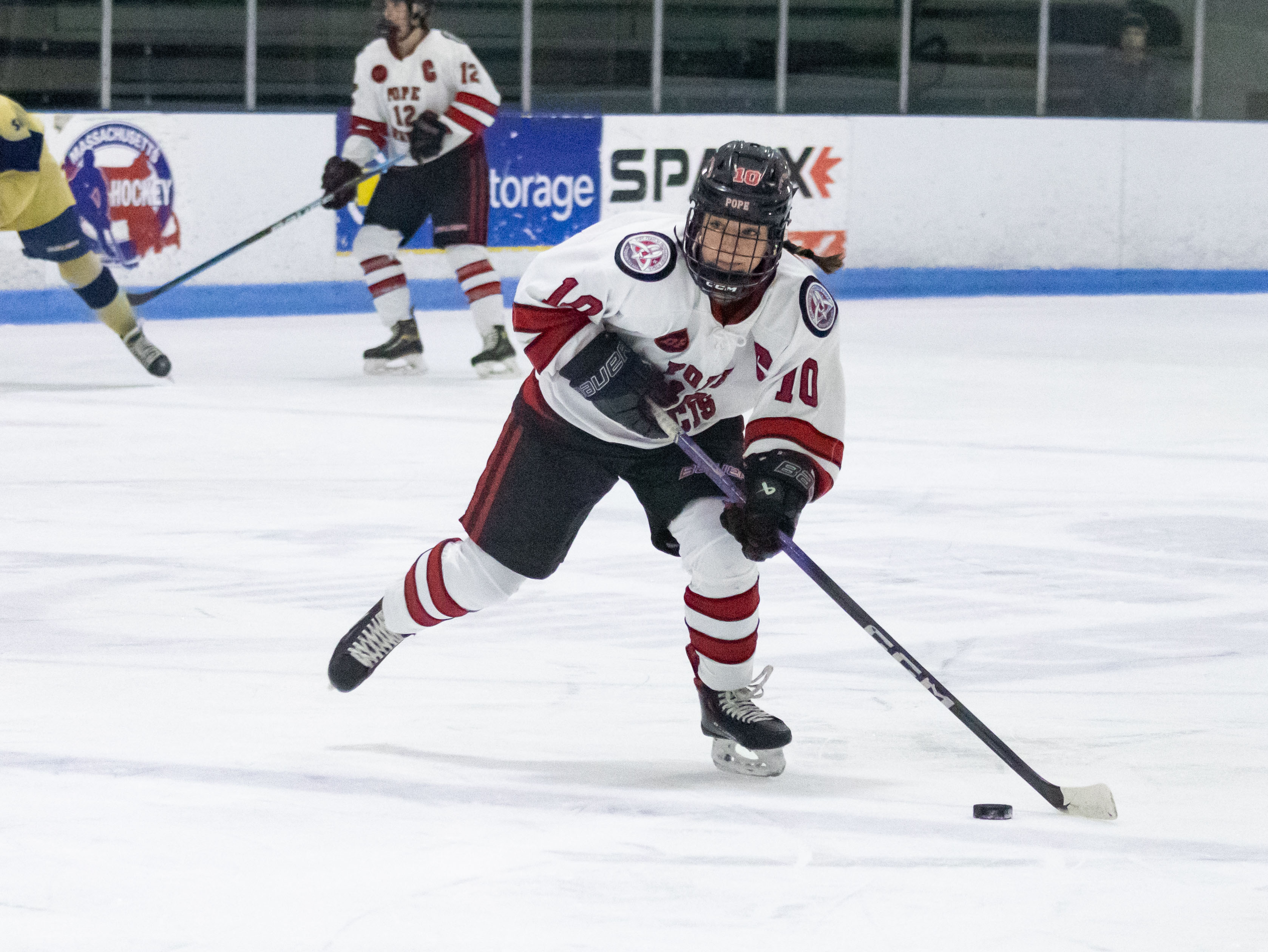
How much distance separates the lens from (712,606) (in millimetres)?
→ 2482

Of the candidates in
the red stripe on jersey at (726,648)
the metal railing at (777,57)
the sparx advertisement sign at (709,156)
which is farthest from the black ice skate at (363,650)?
the sparx advertisement sign at (709,156)

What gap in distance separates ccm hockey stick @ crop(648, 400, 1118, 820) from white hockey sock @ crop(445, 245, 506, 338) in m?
3.92

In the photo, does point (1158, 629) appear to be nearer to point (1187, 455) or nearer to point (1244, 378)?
point (1187, 455)

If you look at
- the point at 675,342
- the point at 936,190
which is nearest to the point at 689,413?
the point at 675,342

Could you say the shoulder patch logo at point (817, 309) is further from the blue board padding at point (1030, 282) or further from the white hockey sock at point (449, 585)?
the blue board padding at point (1030, 282)

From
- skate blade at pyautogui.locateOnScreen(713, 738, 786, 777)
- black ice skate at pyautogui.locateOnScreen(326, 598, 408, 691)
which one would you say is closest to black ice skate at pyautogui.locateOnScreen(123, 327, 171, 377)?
black ice skate at pyautogui.locateOnScreen(326, 598, 408, 691)

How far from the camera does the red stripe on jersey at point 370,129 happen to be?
6.50 meters

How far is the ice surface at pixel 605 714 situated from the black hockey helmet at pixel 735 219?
623 mm

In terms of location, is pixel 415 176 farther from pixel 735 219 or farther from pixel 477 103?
pixel 735 219

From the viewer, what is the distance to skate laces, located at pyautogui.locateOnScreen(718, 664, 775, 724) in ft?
8.11

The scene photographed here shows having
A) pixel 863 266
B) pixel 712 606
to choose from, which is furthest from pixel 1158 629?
pixel 863 266

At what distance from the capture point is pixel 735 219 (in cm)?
231

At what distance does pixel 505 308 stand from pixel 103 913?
6.14 meters

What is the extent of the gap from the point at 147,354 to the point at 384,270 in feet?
2.88
